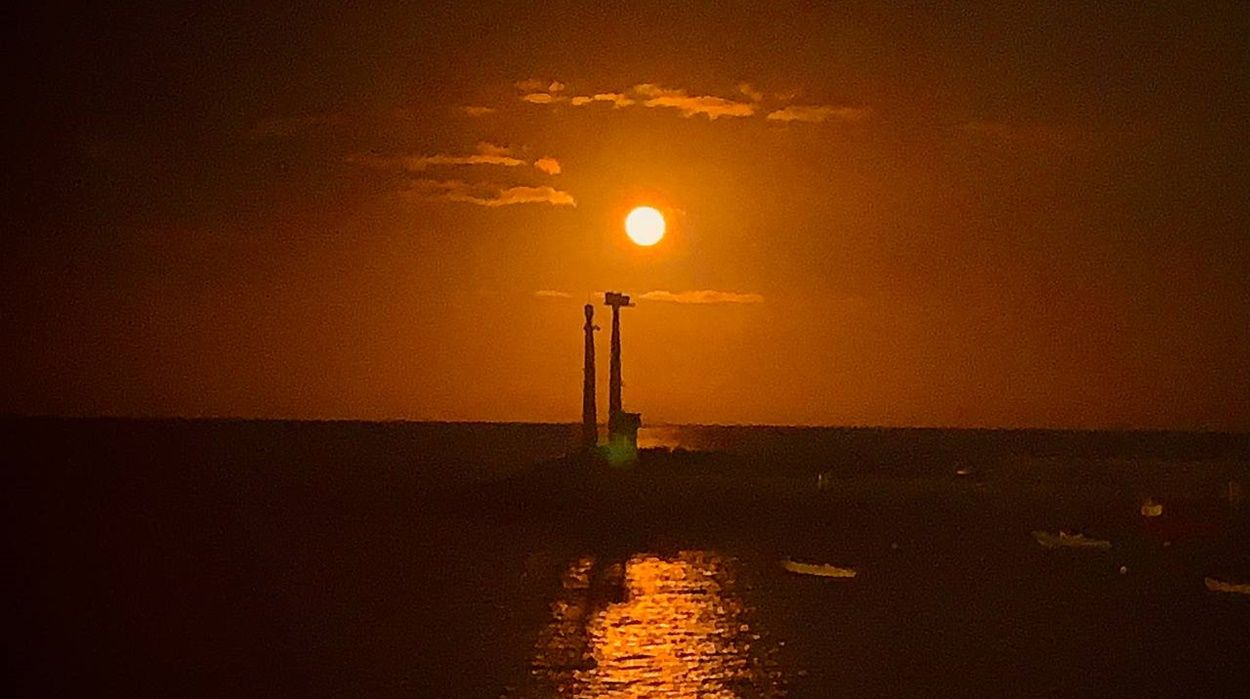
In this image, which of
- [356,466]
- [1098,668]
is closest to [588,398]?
[1098,668]

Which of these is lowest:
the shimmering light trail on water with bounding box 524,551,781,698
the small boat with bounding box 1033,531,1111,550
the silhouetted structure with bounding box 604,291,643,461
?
the shimmering light trail on water with bounding box 524,551,781,698

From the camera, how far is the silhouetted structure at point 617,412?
88875 mm

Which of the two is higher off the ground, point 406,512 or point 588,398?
point 588,398

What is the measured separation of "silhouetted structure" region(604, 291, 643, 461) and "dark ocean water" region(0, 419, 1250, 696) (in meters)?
4.52

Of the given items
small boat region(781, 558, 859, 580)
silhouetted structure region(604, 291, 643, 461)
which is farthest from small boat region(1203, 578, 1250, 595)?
silhouetted structure region(604, 291, 643, 461)

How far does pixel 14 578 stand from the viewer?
2640 inches

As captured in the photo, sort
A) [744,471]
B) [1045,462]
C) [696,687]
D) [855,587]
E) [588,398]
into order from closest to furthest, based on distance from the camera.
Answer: [696,687]
[855,587]
[588,398]
[744,471]
[1045,462]

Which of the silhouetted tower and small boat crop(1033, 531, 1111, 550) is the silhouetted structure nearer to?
the silhouetted tower

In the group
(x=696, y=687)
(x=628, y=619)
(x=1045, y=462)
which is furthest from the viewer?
(x=1045, y=462)

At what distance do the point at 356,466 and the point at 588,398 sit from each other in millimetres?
83392

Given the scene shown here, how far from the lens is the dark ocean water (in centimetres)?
4362

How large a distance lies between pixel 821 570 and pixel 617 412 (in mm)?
25269

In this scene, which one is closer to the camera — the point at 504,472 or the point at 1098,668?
the point at 1098,668

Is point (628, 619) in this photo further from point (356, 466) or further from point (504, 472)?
point (356, 466)
